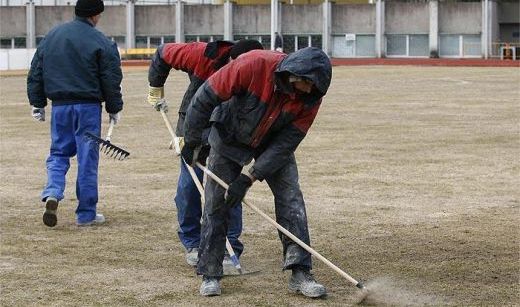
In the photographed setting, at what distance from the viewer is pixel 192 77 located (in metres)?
8.58

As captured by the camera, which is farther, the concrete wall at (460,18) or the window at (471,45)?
the concrete wall at (460,18)

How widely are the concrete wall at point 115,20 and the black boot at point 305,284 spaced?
72.9 m

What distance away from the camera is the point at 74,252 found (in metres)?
9.12

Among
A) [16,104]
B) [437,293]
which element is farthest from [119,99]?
[16,104]

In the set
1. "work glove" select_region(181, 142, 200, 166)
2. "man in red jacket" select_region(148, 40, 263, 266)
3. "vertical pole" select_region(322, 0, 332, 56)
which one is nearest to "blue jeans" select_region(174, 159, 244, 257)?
"man in red jacket" select_region(148, 40, 263, 266)

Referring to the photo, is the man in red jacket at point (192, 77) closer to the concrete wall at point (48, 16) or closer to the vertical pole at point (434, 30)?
the vertical pole at point (434, 30)

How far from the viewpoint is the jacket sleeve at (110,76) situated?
10398mm

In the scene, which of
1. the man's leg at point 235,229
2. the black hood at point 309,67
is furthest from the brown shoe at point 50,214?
the black hood at point 309,67

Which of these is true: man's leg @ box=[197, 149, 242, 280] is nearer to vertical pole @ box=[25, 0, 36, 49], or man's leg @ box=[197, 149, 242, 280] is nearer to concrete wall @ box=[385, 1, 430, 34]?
concrete wall @ box=[385, 1, 430, 34]

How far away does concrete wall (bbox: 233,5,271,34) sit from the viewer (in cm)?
7550

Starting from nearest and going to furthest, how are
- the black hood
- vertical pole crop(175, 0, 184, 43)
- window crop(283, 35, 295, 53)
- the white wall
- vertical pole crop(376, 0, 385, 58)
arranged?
1. the black hood
2. the white wall
3. vertical pole crop(376, 0, 385, 58)
4. window crop(283, 35, 295, 53)
5. vertical pole crop(175, 0, 184, 43)

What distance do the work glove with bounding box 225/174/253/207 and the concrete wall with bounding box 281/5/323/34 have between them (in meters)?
67.5

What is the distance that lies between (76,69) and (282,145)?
135 inches

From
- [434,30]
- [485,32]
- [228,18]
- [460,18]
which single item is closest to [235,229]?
[485,32]
